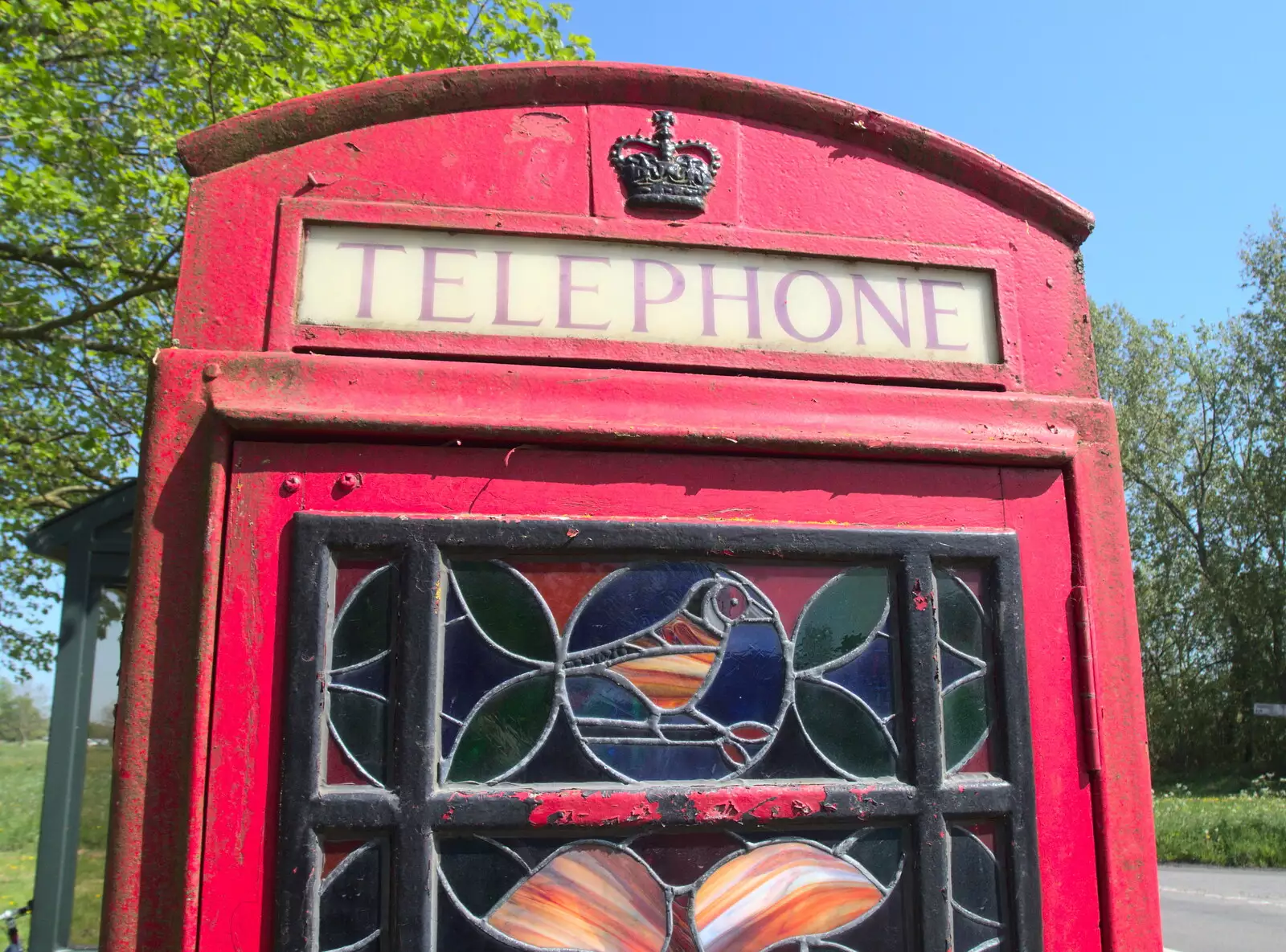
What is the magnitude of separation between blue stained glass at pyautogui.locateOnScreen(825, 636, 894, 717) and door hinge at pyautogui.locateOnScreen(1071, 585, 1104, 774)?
38cm

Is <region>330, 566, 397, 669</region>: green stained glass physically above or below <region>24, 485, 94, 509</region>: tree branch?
below

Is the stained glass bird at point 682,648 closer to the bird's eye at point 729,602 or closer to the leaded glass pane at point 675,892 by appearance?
the bird's eye at point 729,602

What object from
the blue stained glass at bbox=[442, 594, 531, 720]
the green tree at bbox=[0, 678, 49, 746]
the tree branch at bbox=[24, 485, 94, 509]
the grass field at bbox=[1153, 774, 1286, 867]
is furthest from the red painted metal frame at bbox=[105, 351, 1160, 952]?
the green tree at bbox=[0, 678, 49, 746]

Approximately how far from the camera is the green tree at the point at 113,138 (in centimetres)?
700

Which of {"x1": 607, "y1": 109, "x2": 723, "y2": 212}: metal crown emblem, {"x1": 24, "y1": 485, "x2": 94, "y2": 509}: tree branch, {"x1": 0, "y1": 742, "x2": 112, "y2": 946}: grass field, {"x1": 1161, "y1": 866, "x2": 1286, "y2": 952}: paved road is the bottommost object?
{"x1": 1161, "y1": 866, "x2": 1286, "y2": 952}: paved road

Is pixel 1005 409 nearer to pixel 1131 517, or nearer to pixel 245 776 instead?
pixel 245 776

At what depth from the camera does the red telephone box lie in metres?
1.68

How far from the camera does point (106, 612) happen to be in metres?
5.39

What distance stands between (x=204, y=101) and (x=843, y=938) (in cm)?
760

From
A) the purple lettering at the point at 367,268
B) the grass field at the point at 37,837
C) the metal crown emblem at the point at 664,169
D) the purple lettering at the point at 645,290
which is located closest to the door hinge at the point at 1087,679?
the purple lettering at the point at 645,290

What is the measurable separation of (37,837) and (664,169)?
13.7 metres

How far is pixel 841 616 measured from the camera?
1.85 metres

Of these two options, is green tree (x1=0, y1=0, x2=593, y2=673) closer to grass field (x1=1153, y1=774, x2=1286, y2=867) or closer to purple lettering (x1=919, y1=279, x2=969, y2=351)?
purple lettering (x1=919, y1=279, x2=969, y2=351)

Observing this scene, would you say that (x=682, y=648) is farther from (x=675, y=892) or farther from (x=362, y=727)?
(x=362, y=727)
